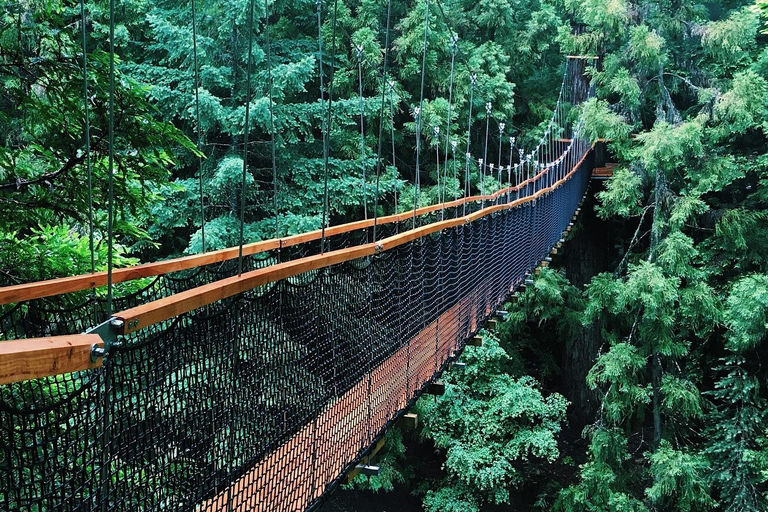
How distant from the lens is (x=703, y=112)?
7.41 m

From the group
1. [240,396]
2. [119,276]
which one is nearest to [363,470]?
[240,396]

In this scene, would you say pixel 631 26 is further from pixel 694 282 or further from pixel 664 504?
pixel 664 504

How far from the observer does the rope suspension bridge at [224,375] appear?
40.3 inches

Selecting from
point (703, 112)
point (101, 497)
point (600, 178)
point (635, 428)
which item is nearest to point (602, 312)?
point (635, 428)

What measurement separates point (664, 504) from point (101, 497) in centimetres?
666

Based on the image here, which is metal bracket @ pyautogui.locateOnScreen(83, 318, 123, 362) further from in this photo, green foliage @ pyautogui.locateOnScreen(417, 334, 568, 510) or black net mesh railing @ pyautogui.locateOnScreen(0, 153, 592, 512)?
green foliage @ pyautogui.locateOnScreen(417, 334, 568, 510)

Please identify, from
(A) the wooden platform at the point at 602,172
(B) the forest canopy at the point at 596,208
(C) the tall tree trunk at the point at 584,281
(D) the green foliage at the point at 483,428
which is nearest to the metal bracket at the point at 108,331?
(B) the forest canopy at the point at 596,208

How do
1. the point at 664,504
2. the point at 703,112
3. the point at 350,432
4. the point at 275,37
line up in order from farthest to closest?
the point at 275,37
the point at 703,112
the point at 664,504
the point at 350,432

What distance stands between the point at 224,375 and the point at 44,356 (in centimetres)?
64

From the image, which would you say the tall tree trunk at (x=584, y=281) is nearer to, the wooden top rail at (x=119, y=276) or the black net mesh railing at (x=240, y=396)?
the black net mesh railing at (x=240, y=396)

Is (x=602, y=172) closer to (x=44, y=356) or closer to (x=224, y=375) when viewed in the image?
(x=224, y=375)

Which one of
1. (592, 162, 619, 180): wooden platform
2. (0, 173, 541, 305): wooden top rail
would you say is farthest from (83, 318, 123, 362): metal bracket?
(592, 162, 619, 180): wooden platform

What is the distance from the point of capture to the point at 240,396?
151 cm

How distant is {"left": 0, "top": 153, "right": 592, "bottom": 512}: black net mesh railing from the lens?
1080mm
